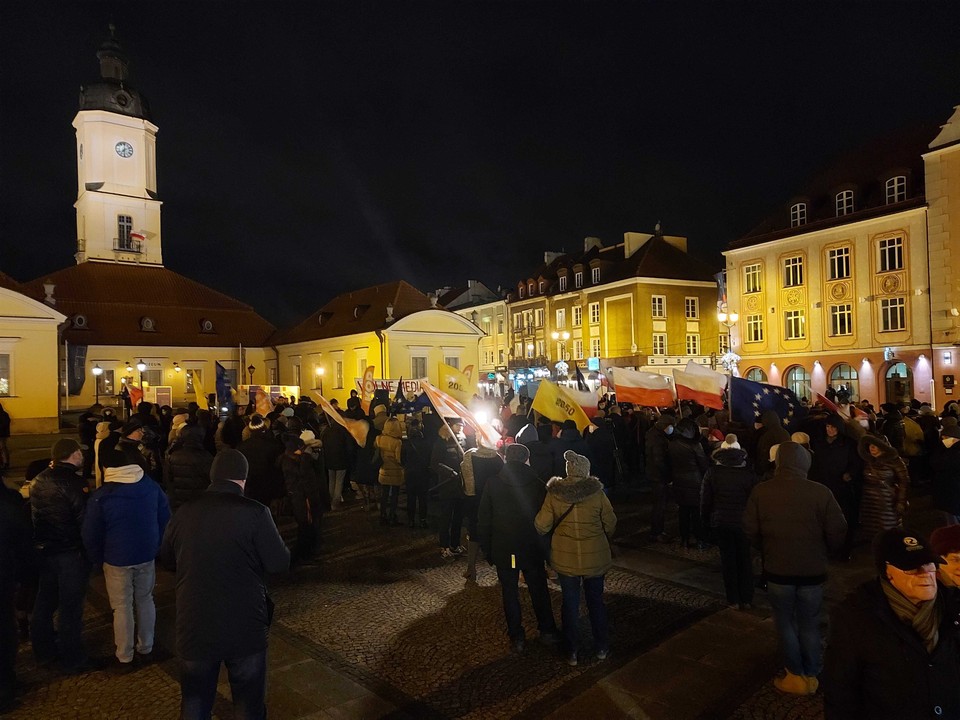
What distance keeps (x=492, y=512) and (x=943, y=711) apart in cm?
414

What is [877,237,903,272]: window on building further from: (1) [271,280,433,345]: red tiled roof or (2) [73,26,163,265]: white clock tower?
(2) [73,26,163,265]: white clock tower

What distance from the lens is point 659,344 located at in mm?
51281

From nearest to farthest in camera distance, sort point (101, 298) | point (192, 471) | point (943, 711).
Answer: point (943, 711)
point (192, 471)
point (101, 298)

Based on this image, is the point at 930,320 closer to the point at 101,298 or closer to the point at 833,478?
the point at 833,478

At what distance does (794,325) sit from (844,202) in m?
6.91

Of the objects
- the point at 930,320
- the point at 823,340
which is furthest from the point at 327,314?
the point at 930,320

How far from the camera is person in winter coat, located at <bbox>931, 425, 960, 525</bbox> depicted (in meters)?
8.41

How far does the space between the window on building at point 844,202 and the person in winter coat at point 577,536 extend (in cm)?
3676

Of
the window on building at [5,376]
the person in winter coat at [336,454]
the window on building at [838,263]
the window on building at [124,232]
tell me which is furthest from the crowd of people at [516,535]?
the window on building at [124,232]

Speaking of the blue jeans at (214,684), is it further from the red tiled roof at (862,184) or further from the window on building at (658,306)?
the window on building at (658,306)

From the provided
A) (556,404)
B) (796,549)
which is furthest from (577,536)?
(556,404)

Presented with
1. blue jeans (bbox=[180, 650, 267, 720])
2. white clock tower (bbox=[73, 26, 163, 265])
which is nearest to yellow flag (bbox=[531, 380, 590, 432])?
blue jeans (bbox=[180, 650, 267, 720])

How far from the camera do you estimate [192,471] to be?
8734mm

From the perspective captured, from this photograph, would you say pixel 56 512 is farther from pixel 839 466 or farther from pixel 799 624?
pixel 839 466
